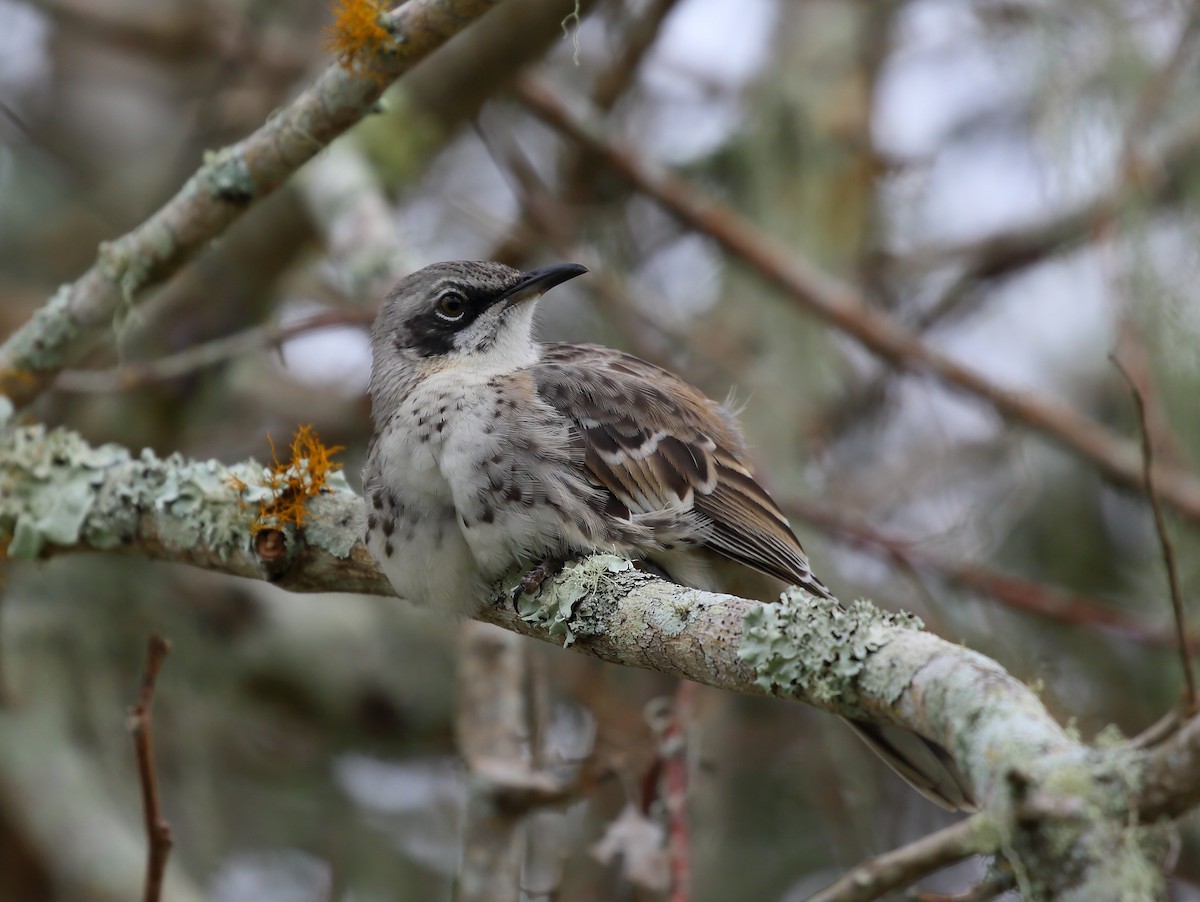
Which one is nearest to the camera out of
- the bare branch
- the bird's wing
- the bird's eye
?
the bare branch

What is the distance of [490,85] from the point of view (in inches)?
230

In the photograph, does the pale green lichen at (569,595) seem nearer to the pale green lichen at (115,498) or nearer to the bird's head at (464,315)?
the pale green lichen at (115,498)

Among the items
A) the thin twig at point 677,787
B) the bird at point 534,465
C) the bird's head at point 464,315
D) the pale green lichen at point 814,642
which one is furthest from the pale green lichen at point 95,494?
the pale green lichen at point 814,642

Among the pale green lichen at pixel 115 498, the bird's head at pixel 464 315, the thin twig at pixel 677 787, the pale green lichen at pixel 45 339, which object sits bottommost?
the thin twig at pixel 677 787

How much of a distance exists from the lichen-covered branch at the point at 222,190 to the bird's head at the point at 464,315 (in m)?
0.81

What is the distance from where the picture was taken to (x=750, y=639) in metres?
2.34

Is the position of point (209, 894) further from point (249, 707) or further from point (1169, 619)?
point (1169, 619)

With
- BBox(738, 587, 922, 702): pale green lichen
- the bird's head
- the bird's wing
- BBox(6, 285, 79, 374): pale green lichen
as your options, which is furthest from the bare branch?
BBox(6, 285, 79, 374): pale green lichen

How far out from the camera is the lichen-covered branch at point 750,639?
1612 millimetres

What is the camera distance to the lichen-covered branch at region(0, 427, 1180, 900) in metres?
1.61

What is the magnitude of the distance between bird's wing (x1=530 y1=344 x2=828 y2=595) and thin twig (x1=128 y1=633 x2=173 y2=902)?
121 cm

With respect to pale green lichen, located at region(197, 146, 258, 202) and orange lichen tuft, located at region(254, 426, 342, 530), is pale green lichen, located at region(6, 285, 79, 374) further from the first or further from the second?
orange lichen tuft, located at region(254, 426, 342, 530)

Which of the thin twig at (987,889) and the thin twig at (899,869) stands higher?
the thin twig at (899,869)

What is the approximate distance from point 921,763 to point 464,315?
2.07 m
